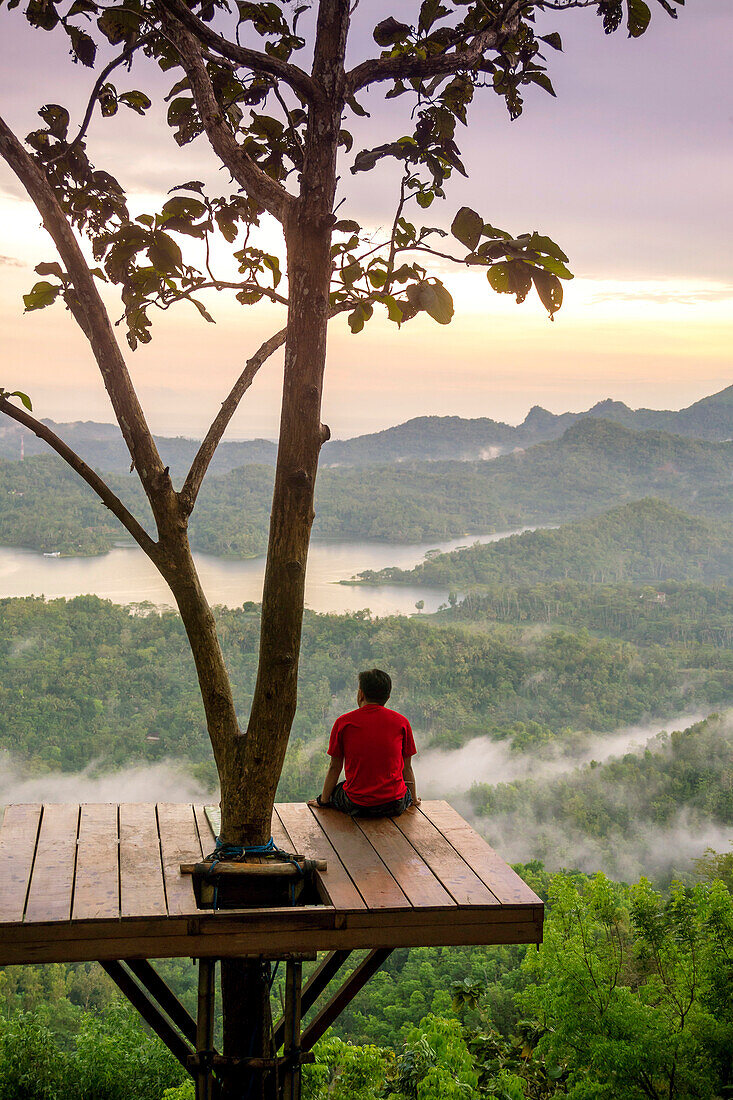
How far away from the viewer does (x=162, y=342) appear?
1453 inches

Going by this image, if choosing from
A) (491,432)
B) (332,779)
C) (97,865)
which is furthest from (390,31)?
(491,432)

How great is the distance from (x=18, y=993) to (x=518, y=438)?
96878 millimetres

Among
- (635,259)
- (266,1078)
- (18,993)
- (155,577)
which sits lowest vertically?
(18,993)

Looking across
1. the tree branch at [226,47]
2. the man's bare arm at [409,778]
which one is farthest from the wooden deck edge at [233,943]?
the tree branch at [226,47]

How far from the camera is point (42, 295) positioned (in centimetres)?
222

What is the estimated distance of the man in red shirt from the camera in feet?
8.91

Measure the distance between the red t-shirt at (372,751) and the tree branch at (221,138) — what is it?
1518 mm

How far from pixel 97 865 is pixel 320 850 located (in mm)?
593

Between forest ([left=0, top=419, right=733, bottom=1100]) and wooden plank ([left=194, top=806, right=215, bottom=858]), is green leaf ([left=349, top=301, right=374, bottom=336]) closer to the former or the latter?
wooden plank ([left=194, top=806, right=215, bottom=858])

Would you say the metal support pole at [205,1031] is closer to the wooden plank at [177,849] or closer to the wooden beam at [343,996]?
the wooden plank at [177,849]

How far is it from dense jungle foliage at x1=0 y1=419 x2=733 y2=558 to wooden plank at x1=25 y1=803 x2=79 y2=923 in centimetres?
5047

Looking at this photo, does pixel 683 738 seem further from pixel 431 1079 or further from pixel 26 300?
pixel 26 300

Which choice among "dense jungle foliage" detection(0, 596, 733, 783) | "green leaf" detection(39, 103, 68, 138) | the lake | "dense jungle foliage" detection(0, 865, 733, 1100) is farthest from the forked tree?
the lake

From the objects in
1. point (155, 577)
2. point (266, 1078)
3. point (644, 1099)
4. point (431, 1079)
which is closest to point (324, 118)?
point (266, 1078)
